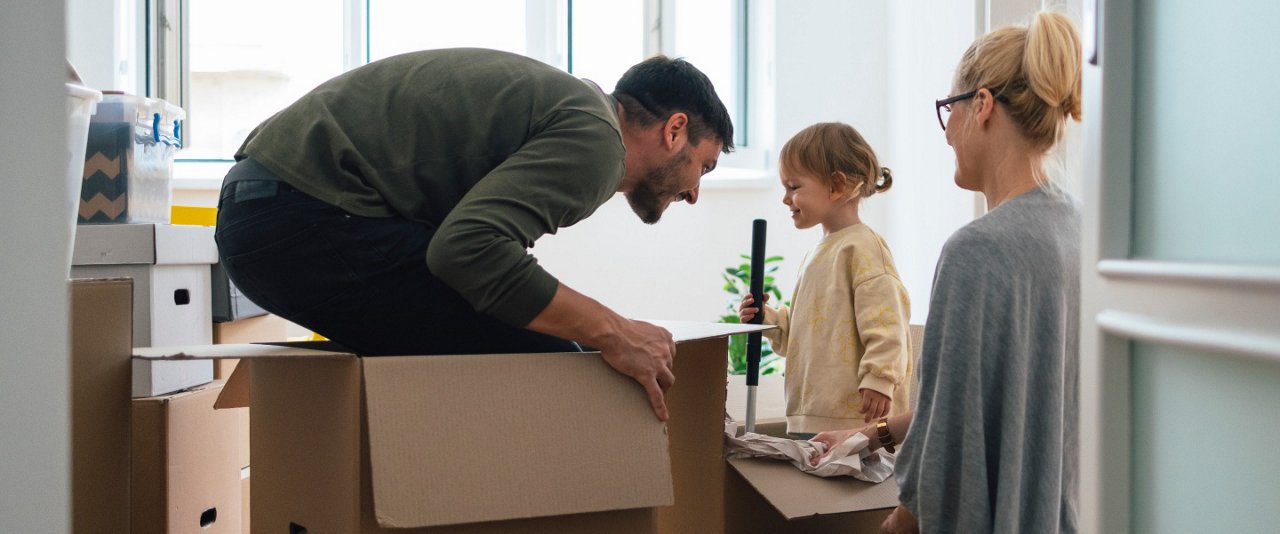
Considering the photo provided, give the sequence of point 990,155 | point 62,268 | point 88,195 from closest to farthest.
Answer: point 62,268 < point 990,155 < point 88,195

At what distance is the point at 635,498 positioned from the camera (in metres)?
1.17

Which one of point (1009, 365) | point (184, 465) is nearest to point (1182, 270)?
point (1009, 365)

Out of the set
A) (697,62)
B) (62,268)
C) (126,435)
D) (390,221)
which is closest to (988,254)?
(390,221)

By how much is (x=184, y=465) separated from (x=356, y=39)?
2390 millimetres

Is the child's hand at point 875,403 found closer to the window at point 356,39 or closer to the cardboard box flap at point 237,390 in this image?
the cardboard box flap at point 237,390

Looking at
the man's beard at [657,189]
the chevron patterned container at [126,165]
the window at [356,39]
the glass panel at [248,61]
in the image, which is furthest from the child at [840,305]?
the glass panel at [248,61]

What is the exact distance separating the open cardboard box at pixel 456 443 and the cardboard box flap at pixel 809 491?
0.60 feet

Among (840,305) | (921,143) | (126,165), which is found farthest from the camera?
(921,143)

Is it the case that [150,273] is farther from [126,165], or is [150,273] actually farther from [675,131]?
[675,131]

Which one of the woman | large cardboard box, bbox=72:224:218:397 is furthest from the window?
the woman

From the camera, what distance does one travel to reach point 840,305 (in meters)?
1.96

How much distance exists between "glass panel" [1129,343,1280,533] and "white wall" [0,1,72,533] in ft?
2.45

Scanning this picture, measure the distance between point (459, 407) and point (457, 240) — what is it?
198 millimetres

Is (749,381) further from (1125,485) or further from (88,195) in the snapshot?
(88,195)
